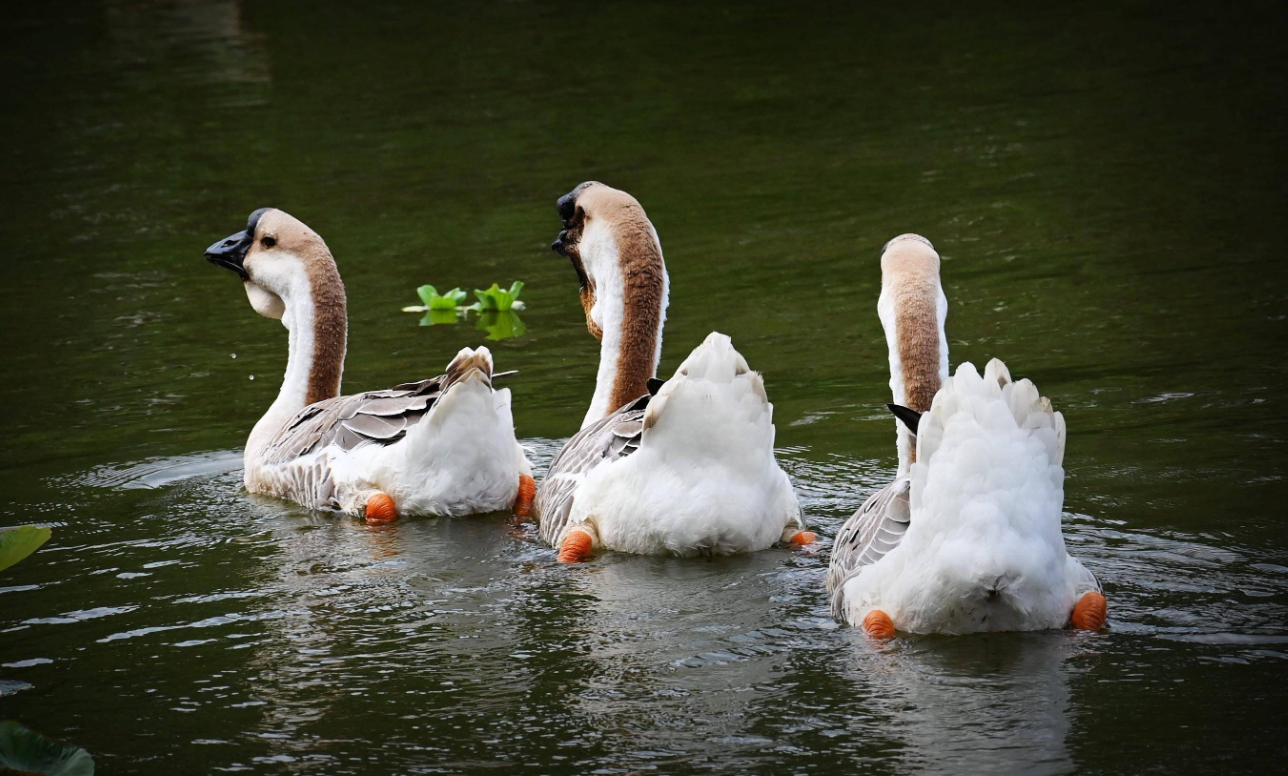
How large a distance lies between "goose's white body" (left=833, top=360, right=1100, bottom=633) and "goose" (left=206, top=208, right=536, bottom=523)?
2.80 m

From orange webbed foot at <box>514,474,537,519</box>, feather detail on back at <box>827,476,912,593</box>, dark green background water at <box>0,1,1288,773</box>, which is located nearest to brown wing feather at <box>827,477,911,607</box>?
feather detail on back at <box>827,476,912,593</box>

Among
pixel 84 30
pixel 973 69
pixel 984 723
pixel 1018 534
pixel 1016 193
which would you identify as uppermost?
pixel 84 30

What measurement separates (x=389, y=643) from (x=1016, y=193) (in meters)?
10.3

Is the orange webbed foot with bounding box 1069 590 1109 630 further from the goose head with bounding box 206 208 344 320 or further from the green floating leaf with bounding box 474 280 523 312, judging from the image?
the green floating leaf with bounding box 474 280 523 312

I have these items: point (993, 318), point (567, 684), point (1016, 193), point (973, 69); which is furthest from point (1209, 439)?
point (973, 69)

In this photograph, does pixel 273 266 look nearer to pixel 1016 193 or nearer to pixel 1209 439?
pixel 1209 439

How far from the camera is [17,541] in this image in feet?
17.0

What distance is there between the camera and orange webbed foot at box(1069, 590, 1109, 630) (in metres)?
5.98

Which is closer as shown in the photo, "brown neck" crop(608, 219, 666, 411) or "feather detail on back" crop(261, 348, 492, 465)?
"feather detail on back" crop(261, 348, 492, 465)

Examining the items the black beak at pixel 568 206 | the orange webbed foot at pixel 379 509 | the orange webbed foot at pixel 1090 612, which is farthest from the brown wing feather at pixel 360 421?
the orange webbed foot at pixel 1090 612

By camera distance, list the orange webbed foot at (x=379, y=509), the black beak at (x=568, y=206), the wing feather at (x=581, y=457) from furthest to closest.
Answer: the black beak at (x=568, y=206) → the orange webbed foot at (x=379, y=509) → the wing feather at (x=581, y=457)

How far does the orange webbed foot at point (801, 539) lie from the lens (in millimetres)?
7484

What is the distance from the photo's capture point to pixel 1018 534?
5.66 m

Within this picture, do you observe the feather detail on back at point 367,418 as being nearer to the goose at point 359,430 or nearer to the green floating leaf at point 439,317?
the goose at point 359,430
